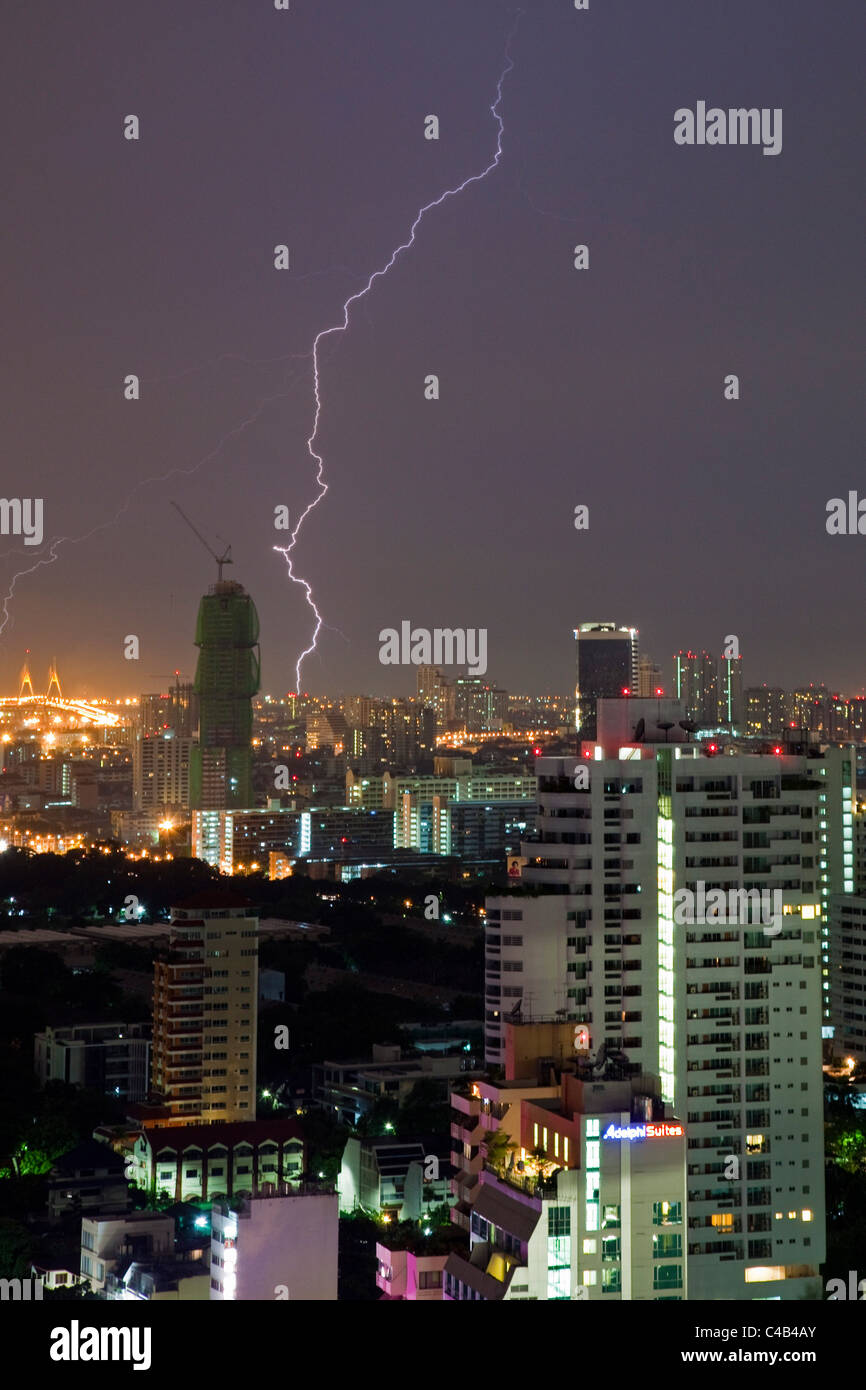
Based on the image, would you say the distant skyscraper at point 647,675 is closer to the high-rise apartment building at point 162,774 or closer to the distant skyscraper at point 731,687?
the distant skyscraper at point 731,687

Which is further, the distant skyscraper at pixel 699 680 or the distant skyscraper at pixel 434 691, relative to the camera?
the distant skyscraper at pixel 434 691

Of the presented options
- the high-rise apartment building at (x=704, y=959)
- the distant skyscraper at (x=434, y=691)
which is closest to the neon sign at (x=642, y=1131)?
the high-rise apartment building at (x=704, y=959)

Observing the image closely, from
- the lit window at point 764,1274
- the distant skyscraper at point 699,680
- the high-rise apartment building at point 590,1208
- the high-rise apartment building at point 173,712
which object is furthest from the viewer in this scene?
the high-rise apartment building at point 173,712

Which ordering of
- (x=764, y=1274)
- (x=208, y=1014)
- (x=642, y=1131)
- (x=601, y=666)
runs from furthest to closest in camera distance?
(x=601, y=666)
(x=208, y=1014)
(x=764, y=1274)
(x=642, y=1131)

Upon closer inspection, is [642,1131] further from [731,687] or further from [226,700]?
[226,700]

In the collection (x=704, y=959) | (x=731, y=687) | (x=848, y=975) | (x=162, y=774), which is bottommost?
(x=848, y=975)

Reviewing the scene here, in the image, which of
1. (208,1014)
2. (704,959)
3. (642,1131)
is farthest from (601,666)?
(642,1131)
